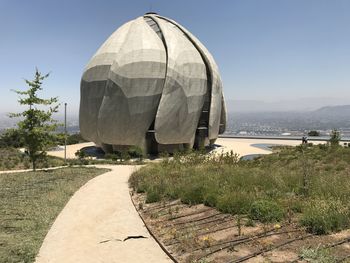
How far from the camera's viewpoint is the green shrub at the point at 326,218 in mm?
8258

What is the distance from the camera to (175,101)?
35.3 meters

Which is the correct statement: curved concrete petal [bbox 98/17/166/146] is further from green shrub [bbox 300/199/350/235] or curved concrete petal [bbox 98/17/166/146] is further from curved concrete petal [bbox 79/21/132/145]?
green shrub [bbox 300/199/350/235]

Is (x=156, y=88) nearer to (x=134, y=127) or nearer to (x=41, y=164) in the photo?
(x=134, y=127)

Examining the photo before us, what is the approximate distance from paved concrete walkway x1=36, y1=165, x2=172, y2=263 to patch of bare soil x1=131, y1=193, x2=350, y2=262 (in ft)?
1.62

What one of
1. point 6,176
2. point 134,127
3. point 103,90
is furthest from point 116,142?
point 6,176

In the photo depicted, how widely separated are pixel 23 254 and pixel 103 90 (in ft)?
94.7

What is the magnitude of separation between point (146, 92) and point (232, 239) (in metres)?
27.6

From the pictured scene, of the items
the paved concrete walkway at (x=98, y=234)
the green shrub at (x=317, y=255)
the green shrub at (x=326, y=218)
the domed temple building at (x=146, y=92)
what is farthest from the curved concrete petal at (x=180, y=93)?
the green shrub at (x=317, y=255)

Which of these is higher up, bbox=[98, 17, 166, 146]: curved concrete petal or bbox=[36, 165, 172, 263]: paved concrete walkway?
bbox=[98, 17, 166, 146]: curved concrete petal

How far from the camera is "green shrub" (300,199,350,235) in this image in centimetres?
826

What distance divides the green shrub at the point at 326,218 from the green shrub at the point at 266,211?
67 cm

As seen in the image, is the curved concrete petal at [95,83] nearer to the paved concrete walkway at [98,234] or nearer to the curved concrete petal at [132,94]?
the curved concrete petal at [132,94]

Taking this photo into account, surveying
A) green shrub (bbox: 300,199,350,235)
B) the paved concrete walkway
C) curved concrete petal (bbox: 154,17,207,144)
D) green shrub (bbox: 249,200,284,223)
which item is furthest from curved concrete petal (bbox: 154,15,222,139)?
green shrub (bbox: 300,199,350,235)

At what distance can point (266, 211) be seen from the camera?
9.58 metres
